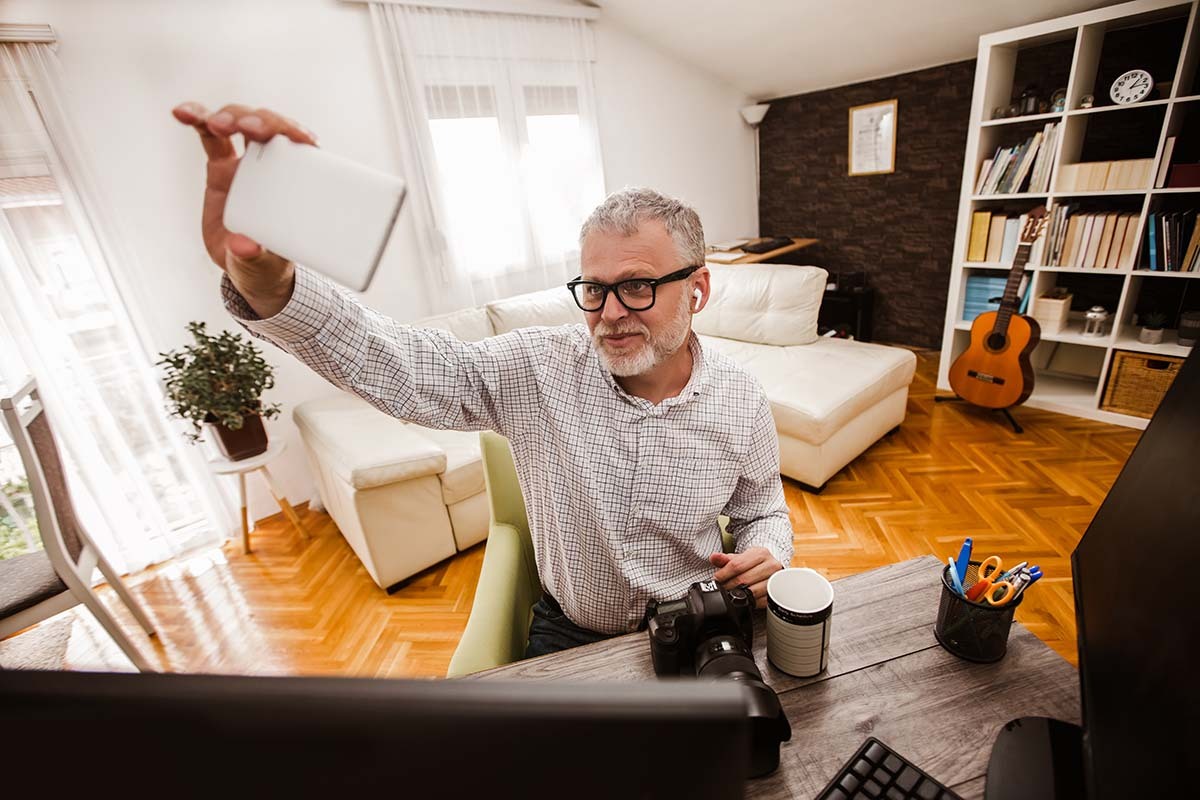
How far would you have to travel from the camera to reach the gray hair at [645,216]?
1.01 metres

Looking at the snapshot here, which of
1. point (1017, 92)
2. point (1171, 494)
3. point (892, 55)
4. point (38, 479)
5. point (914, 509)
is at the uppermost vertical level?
point (892, 55)

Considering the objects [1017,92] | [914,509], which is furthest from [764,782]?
[1017,92]

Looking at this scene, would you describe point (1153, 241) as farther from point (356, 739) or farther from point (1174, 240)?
point (356, 739)

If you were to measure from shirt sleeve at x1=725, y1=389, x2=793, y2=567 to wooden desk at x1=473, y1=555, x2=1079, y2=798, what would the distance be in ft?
0.73

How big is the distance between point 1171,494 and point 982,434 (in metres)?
2.70

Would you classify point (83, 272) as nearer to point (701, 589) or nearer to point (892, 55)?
point (701, 589)

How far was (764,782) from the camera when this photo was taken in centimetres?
61

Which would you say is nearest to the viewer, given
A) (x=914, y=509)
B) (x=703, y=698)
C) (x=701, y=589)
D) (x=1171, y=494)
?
(x=703, y=698)

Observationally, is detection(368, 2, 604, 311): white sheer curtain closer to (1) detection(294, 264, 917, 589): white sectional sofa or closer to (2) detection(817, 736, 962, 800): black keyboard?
(1) detection(294, 264, 917, 589): white sectional sofa

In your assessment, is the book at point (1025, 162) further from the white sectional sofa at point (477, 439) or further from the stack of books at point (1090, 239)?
the white sectional sofa at point (477, 439)

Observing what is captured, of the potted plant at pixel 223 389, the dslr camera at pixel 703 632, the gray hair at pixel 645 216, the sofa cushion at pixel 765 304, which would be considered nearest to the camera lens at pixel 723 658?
the dslr camera at pixel 703 632

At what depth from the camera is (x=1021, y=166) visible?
2693 mm

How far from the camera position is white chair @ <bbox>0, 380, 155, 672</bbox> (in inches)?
58.9

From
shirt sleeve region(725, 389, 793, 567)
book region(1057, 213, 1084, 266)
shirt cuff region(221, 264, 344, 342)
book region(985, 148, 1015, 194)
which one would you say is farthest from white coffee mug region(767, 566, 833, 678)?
book region(985, 148, 1015, 194)
